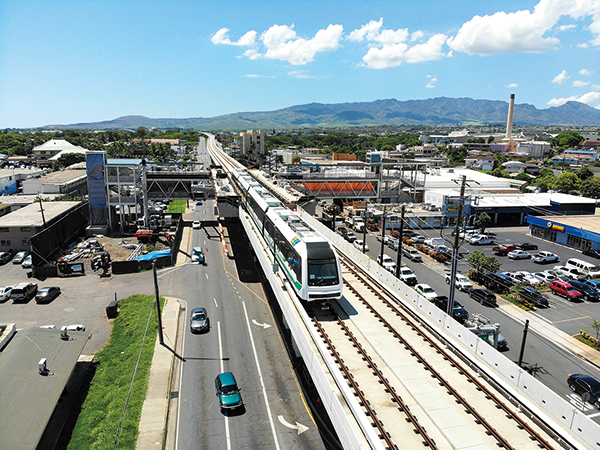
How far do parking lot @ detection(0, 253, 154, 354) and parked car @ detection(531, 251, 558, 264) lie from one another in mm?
44928

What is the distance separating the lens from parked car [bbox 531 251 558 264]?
48.0 meters

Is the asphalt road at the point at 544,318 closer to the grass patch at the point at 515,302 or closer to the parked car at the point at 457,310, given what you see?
the grass patch at the point at 515,302

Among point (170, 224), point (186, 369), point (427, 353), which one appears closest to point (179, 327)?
point (186, 369)

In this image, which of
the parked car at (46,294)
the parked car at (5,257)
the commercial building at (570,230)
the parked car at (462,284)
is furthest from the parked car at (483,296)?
the parked car at (5,257)

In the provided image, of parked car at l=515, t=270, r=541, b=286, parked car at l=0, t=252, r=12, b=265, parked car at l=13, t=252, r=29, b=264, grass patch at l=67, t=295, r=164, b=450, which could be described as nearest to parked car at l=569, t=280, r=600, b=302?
parked car at l=515, t=270, r=541, b=286

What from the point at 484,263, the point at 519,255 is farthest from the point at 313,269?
the point at 519,255

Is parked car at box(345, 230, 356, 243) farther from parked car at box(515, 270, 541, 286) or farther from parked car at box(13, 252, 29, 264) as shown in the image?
parked car at box(13, 252, 29, 264)

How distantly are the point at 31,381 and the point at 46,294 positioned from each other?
17.6m

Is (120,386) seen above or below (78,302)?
above

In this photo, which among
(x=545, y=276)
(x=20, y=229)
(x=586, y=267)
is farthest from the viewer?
(x=20, y=229)

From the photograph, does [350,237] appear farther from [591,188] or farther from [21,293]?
[591,188]

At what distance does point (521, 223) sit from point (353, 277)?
177 feet

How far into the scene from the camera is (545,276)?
42.0 m

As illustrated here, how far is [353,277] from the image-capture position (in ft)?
94.7
